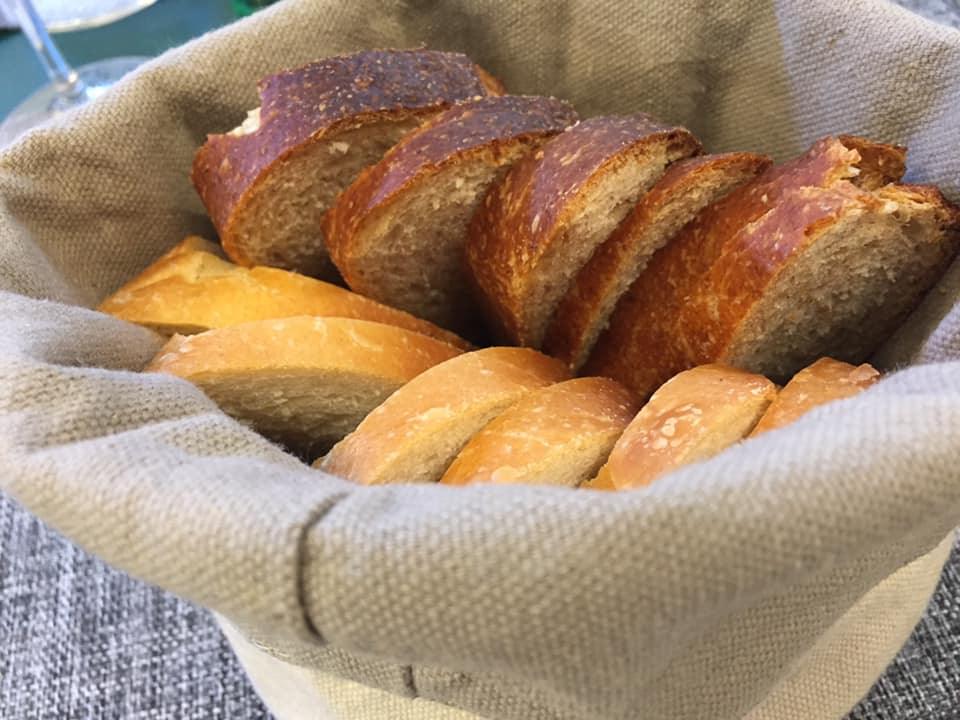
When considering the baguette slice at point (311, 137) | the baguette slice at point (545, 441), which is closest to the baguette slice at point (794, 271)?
the baguette slice at point (545, 441)

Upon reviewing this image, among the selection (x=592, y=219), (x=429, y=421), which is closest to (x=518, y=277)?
(x=592, y=219)

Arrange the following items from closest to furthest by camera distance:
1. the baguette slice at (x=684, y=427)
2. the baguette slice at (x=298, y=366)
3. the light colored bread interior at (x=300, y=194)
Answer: the baguette slice at (x=684, y=427) < the baguette slice at (x=298, y=366) < the light colored bread interior at (x=300, y=194)

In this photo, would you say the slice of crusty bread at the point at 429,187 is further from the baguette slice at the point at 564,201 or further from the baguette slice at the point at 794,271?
the baguette slice at the point at 794,271

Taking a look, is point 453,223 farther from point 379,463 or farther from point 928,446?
point 928,446

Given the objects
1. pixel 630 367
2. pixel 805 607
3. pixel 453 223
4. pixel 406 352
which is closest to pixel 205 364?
pixel 406 352

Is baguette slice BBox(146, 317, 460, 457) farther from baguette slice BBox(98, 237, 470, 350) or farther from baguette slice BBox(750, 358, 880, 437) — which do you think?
baguette slice BBox(750, 358, 880, 437)

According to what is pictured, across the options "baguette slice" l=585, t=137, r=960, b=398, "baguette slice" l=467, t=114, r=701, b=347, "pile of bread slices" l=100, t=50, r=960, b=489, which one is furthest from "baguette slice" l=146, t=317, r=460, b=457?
"baguette slice" l=585, t=137, r=960, b=398

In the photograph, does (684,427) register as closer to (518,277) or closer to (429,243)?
(518,277)
